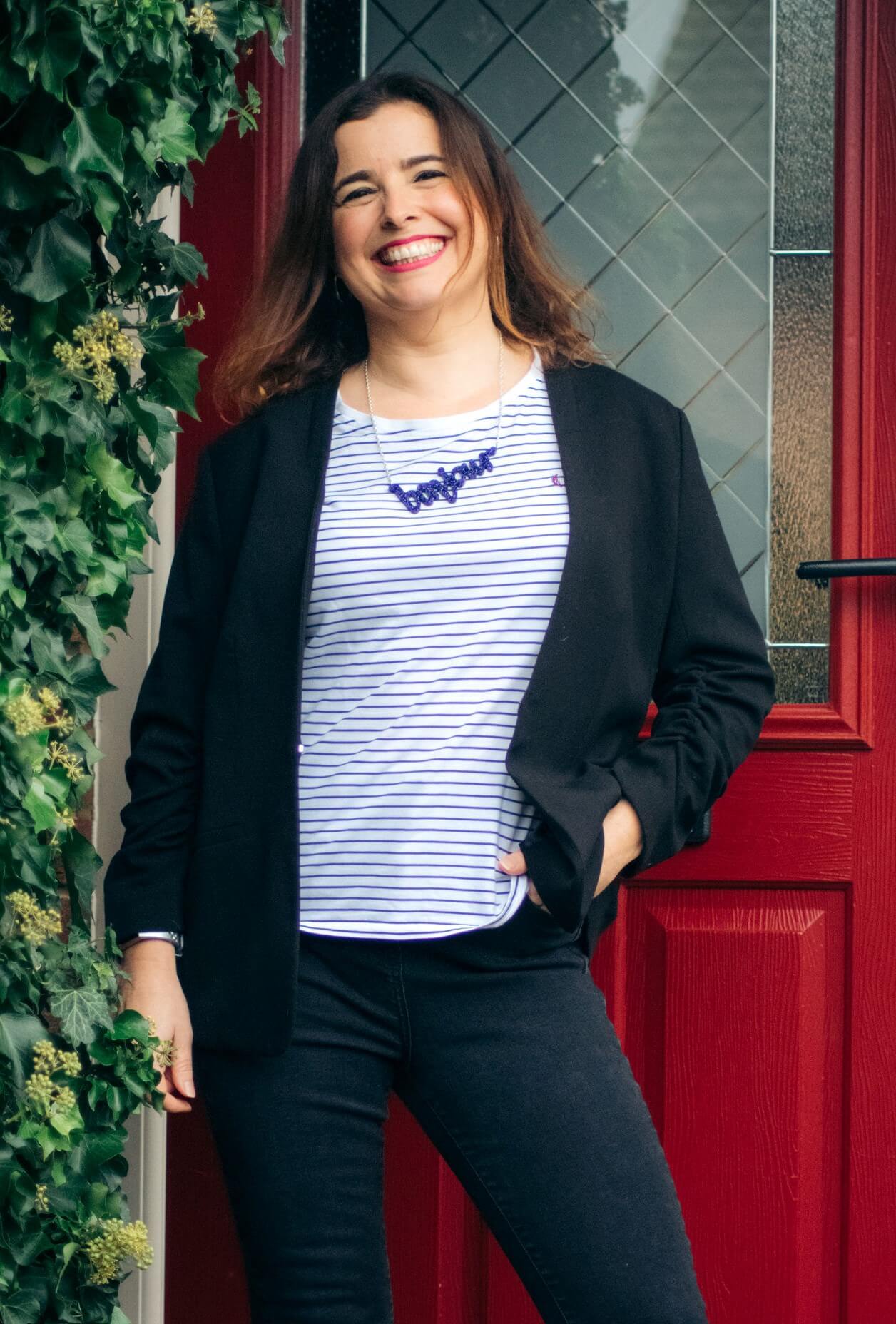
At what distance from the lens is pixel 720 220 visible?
90.7 inches

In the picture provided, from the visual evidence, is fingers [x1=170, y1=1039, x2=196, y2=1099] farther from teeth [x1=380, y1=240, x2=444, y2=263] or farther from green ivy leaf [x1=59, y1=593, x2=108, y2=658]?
teeth [x1=380, y1=240, x2=444, y2=263]

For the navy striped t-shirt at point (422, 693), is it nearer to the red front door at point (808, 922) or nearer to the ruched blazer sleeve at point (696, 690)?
the ruched blazer sleeve at point (696, 690)

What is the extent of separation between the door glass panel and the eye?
0.55 metres

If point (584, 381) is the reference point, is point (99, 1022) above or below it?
below

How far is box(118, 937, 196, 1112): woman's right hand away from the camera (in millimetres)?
1687

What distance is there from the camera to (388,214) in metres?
1.75

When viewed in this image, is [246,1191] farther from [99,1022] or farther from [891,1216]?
[891,1216]

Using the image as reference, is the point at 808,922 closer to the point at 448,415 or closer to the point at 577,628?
the point at 577,628

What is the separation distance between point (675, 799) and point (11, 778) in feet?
2.35

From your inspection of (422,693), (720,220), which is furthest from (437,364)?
(720,220)

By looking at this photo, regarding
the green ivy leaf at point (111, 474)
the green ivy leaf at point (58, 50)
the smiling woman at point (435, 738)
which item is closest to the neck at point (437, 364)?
the smiling woman at point (435, 738)

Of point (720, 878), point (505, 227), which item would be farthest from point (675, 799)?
point (505, 227)

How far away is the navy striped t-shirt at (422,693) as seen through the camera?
161cm

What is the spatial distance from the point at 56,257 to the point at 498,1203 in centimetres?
105
